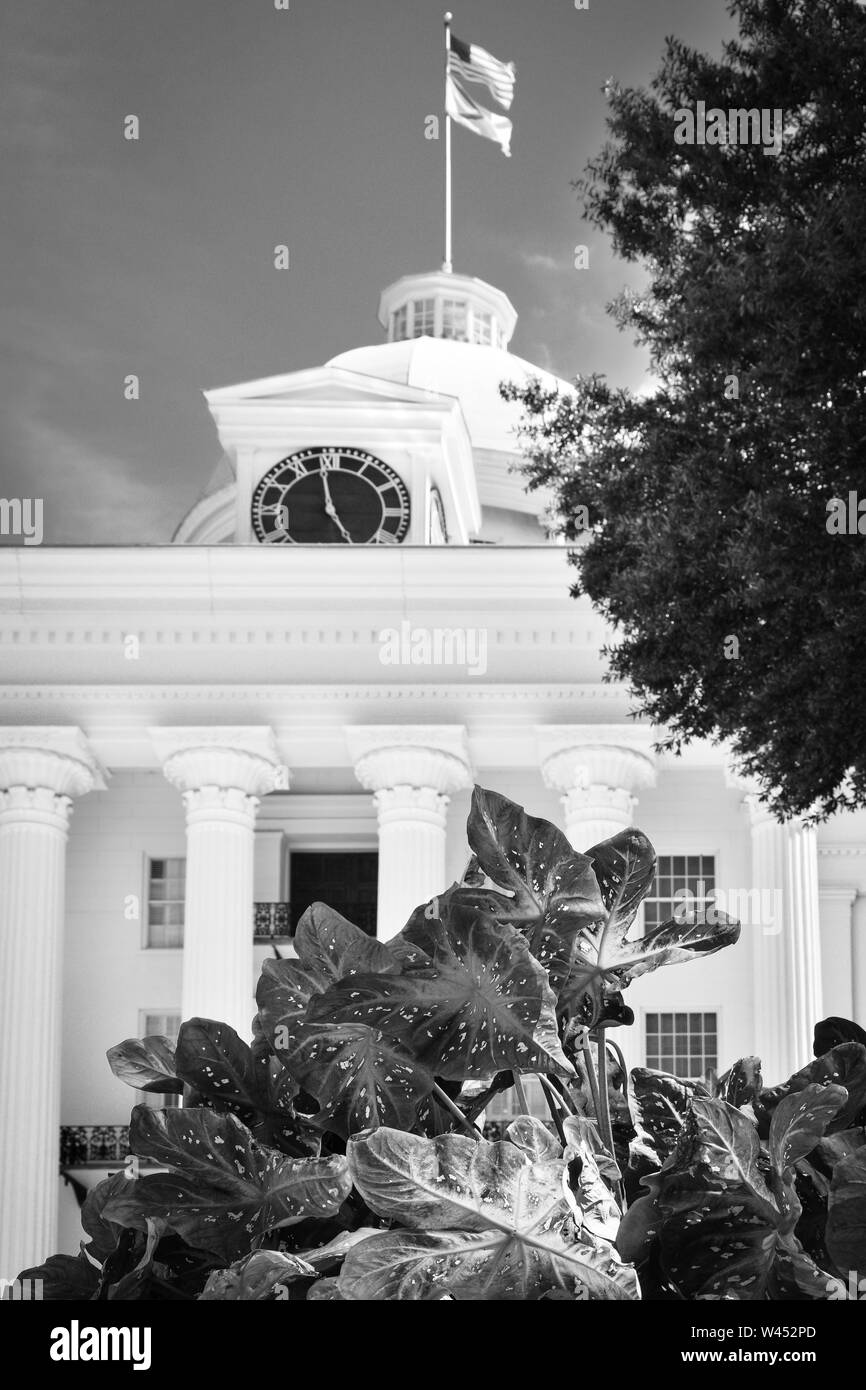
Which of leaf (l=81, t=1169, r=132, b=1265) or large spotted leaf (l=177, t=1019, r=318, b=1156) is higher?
large spotted leaf (l=177, t=1019, r=318, b=1156)

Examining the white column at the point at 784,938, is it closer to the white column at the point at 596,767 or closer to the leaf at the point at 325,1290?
the white column at the point at 596,767

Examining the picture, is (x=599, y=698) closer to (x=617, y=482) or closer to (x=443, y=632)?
Answer: (x=443, y=632)

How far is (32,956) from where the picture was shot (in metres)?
37.1

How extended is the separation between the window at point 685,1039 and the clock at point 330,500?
1207cm

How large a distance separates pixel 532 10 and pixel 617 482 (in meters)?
35.3

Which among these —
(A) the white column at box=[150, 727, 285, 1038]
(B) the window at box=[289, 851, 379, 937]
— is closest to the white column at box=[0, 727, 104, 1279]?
(A) the white column at box=[150, 727, 285, 1038]

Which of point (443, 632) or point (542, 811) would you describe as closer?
point (443, 632)

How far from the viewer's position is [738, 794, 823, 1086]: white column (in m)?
38.0

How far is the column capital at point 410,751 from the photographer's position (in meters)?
37.9

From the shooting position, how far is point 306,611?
38469 millimetres

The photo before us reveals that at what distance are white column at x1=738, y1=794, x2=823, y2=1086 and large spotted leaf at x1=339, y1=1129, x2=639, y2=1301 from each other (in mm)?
36797

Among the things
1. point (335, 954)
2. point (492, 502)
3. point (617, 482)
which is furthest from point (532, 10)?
point (335, 954)

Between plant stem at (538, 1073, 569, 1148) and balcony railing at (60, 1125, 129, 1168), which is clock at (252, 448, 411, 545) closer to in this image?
balcony railing at (60, 1125, 129, 1168)

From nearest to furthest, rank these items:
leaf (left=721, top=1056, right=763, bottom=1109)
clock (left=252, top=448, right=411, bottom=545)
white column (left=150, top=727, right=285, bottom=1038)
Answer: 1. leaf (left=721, top=1056, right=763, bottom=1109)
2. white column (left=150, top=727, right=285, bottom=1038)
3. clock (left=252, top=448, right=411, bottom=545)
